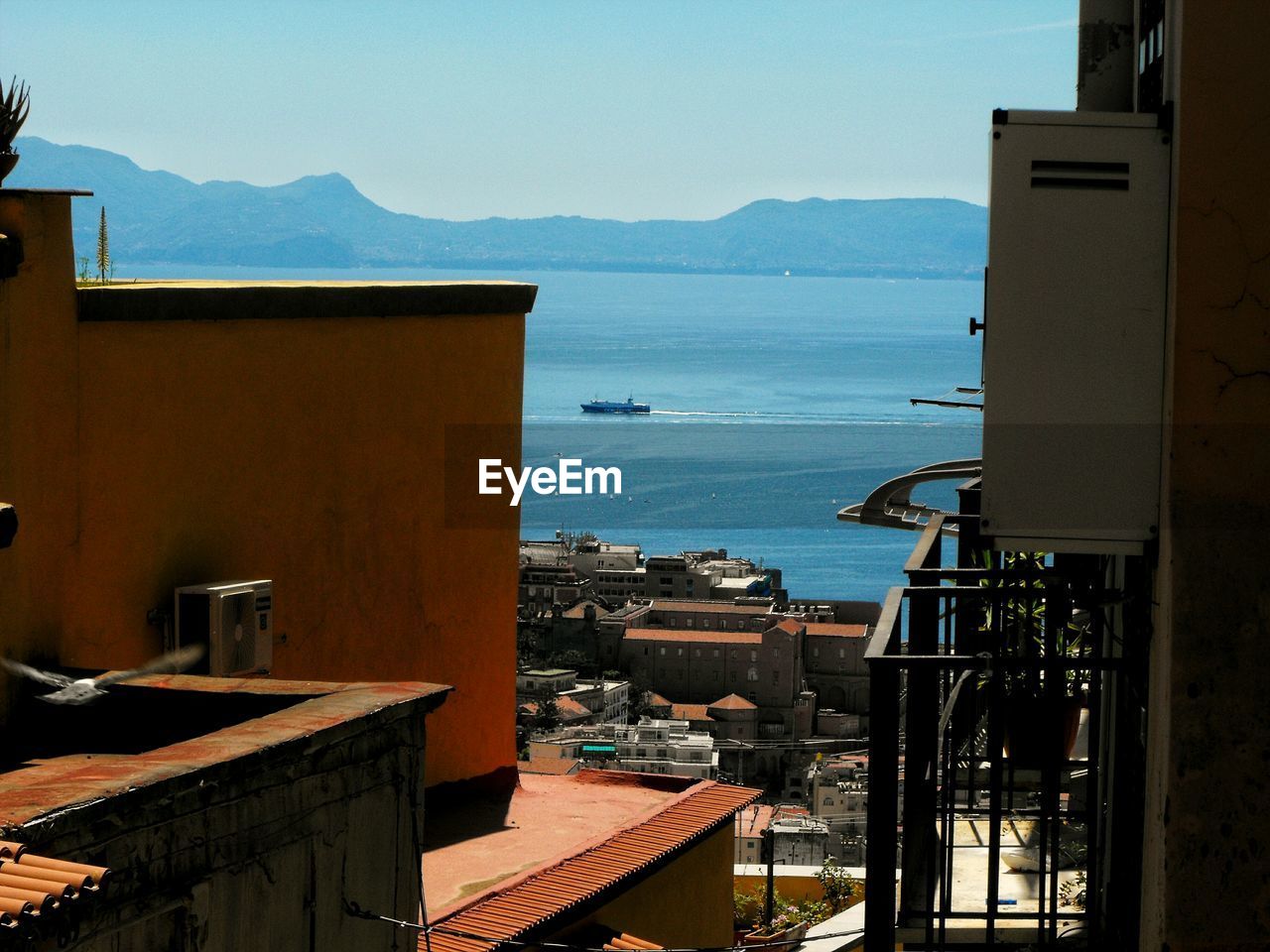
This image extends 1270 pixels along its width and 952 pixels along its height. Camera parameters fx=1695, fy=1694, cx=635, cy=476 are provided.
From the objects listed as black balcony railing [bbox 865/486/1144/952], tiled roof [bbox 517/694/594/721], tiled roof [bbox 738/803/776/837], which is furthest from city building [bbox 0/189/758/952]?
tiled roof [bbox 517/694/594/721]

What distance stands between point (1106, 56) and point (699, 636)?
5100 cm

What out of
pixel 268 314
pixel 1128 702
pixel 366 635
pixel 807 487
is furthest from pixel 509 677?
pixel 807 487

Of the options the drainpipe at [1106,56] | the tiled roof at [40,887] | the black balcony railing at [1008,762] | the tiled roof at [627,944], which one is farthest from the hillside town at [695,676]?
the tiled roof at [40,887]

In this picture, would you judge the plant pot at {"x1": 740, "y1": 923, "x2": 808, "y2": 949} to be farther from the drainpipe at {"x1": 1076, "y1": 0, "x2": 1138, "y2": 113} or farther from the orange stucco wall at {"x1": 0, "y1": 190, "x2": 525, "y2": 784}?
the drainpipe at {"x1": 1076, "y1": 0, "x2": 1138, "y2": 113}

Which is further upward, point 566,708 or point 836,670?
point 566,708

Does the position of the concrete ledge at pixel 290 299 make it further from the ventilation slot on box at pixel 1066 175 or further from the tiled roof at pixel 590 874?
the ventilation slot on box at pixel 1066 175

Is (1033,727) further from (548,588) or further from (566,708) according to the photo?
(548,588)

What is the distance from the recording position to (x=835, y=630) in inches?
2080

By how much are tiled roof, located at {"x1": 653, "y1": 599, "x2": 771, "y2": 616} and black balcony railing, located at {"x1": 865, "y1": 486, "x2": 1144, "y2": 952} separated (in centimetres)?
5257

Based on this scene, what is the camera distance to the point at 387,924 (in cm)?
448

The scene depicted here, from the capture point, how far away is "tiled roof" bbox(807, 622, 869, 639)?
51.9 metres

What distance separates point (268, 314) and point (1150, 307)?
392 cm

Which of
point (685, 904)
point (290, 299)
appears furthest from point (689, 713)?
point (290, 299)

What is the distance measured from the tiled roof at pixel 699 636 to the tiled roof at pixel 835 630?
1.70 meters
